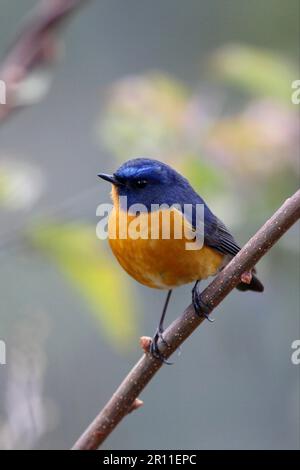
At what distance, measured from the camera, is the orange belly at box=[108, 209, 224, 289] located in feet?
10.1

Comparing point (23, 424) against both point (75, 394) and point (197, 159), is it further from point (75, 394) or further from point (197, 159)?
point (75, 394)

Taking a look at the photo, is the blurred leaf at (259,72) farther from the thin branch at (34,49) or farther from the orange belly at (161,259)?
the thin branch at (34,49)

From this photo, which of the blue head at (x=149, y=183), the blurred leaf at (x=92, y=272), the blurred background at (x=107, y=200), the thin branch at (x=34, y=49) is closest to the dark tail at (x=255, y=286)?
the blurred background at (x=107, y=200)

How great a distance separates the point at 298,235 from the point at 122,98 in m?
0.90

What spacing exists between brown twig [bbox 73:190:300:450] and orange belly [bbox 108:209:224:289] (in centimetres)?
72

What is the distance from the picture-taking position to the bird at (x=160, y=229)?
10.1ft

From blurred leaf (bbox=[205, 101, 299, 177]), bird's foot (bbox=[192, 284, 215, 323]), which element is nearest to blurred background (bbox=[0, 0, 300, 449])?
blurred leaf (bbox=[205, 101, 299, 177])

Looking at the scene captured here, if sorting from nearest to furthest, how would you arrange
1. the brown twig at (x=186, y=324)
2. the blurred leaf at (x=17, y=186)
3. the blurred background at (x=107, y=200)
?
the brown twig at (x=186, y=324) < the blurred leaf at (x=17, y=186) < the blurred background at (x=107, y=200)

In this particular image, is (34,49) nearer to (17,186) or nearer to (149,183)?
(17,186)

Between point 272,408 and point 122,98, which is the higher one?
point 122,98

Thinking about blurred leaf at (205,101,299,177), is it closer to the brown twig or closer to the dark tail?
the dark tail

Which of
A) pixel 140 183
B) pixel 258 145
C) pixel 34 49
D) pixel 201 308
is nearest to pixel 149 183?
pixel 140 183

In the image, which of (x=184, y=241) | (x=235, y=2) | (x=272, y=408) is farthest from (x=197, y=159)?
(x=235, y=2)

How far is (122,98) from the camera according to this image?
11.6 feet
